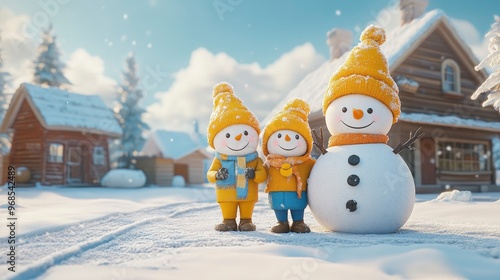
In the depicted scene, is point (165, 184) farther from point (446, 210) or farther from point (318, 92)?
point (446, 210)

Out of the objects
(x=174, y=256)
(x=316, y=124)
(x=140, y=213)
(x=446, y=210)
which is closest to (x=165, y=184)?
(x=316, y=124)

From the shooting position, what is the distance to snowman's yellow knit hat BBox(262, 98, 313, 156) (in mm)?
4555

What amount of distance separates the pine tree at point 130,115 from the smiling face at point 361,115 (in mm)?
21774

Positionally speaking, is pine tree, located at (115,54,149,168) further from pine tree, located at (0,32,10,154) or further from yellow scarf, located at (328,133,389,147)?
yellow scarf, located at (328,133,389,147)

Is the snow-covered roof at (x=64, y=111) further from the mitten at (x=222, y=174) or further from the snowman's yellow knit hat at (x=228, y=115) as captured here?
the mitten at (x=222, y=174)

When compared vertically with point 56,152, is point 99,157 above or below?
below

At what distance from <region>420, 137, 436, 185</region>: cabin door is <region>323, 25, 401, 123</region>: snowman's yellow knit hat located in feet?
29.6

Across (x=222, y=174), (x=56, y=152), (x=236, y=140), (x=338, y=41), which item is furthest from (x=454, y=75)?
(x=56, y=152)

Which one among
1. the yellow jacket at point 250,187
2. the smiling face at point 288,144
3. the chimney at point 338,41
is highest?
the chimney at point 338,41

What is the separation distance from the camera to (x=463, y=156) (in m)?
13.7

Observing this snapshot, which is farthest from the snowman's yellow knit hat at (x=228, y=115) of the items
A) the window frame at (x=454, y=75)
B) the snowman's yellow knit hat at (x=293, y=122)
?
the window frame at (x=454, y=75)

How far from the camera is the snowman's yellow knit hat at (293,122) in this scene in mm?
4555

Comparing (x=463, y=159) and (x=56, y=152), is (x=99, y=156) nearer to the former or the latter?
(x=56, y=152)

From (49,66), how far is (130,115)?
17.8 ft
